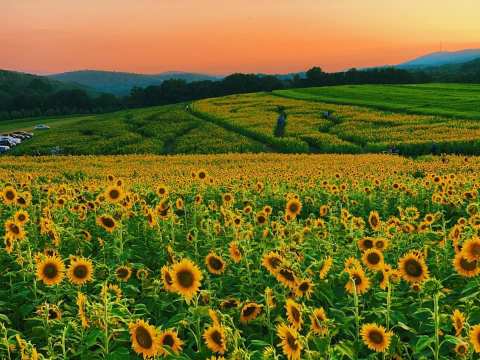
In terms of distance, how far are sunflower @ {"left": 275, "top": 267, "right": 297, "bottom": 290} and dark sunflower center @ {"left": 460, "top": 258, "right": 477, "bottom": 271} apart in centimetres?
145

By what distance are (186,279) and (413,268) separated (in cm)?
193

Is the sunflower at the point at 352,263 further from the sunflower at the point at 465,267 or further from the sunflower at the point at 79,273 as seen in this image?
the sunflower at the point at 79,273

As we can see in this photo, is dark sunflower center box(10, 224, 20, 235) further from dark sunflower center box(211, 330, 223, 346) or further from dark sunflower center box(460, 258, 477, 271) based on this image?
dark sunflower center box(460, 258, 477, 271)

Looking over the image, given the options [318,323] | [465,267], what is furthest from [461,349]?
[465,267]

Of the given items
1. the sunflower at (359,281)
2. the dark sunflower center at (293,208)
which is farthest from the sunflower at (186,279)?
the dark sunflower center at (293,208)

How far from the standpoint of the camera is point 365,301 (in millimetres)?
4574

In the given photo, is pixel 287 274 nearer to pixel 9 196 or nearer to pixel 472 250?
Answer: pixel 472 250

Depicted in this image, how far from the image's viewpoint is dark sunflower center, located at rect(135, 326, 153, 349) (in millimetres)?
2951

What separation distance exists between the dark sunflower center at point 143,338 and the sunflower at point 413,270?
2.29 meters

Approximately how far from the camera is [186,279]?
363 cm

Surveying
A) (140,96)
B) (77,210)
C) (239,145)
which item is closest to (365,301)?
(77,210)

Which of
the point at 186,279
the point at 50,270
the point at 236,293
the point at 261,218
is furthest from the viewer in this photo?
the point at 261,218

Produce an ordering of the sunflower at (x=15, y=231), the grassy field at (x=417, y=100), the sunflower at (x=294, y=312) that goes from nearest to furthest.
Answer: the sunflower at (x=294, y=312), the sunflower at (x=15, y=231), the grassy field at (x=417, y=100)

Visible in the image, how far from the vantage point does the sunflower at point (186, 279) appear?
358 centimetres
